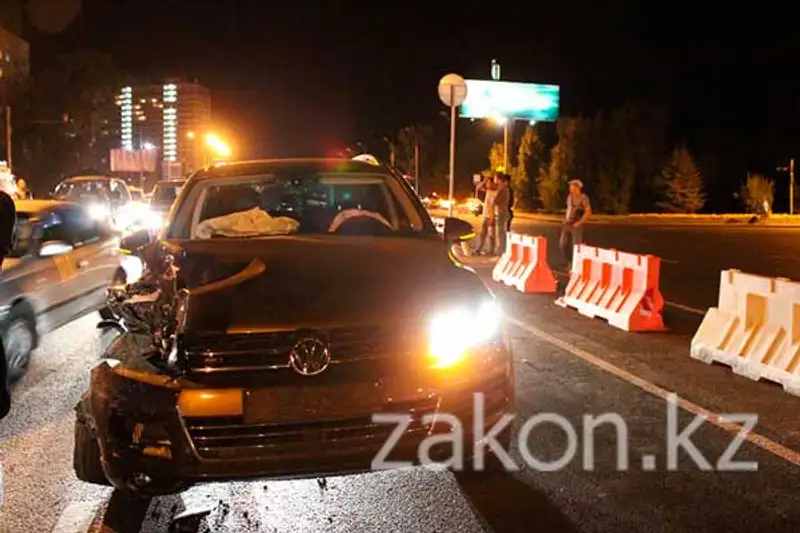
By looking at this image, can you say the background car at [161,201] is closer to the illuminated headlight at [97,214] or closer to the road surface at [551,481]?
the illuminated headlight at [97,214]

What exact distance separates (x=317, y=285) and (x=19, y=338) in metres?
4.44

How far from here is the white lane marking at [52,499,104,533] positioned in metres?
4.63

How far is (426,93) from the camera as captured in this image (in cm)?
9606

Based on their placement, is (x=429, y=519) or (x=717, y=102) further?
(x=717, y=102)

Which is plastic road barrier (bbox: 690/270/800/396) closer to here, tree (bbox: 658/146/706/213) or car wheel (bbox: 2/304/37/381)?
car wheel (bbox: 2/304/37/381)

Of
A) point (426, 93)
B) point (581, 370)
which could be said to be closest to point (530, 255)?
point (581, 370)

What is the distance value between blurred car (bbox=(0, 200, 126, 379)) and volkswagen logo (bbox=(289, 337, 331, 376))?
319cm

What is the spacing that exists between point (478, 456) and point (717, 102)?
6571cm

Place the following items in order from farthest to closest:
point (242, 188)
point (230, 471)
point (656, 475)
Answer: point (242, 188)
point (656, 475)
point (230, 471)

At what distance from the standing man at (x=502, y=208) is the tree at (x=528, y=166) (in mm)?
31788

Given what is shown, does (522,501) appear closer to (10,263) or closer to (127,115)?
(10,263)

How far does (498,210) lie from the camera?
60.2 ft

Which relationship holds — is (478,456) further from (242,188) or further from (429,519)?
(242,188)

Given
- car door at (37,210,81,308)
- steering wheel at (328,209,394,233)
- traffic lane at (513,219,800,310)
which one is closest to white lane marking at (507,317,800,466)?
steering wheel at (328,209,394,233)
